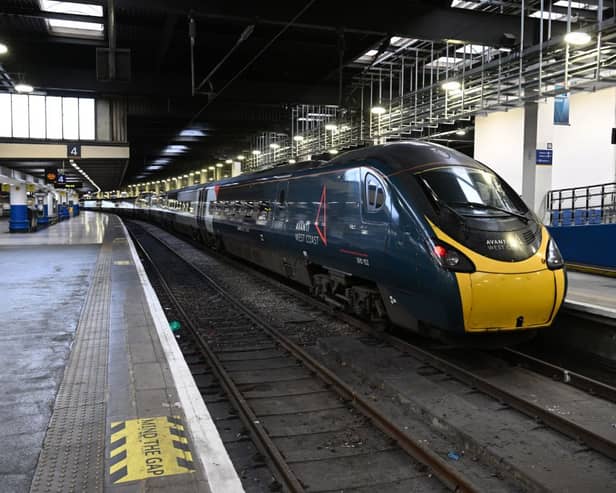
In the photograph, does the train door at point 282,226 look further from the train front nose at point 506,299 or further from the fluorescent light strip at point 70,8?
the fluorescent light strip at point 70,8

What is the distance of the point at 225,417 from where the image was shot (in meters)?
5.64

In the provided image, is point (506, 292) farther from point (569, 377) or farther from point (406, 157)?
point (406, 157)

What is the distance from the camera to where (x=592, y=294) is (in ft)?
31.6

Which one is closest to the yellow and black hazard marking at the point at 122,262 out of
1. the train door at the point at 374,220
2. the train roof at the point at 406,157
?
the train roof at the point at 406,157

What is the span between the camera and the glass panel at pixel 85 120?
2609 centimetres

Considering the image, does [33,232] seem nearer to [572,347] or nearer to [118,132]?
[118,132]

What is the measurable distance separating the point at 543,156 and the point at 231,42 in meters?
9.83

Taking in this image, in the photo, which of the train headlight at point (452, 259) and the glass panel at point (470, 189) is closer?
the train headlight at point (452, 259)

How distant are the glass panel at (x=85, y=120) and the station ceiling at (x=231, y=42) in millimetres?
3755

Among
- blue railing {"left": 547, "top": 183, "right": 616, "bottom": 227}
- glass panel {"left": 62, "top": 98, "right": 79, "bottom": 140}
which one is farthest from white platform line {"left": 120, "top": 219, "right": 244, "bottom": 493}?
glass panel {"left": 62, "top": 98, "right": 79, "bottom": 140}

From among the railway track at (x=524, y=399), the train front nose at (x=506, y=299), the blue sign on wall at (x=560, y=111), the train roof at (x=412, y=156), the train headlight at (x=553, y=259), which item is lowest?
the railway track at (x=524, y=399)

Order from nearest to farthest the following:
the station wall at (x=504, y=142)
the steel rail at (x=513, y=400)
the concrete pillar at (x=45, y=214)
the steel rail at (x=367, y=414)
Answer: the steel rail at (x=367, y=414) < the steel rail at (x=513, y=400) < the station wall at (x=504, y=142) < the concrete pillar at (x=45, y=214)

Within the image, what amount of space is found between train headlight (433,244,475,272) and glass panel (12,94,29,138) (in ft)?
84.3

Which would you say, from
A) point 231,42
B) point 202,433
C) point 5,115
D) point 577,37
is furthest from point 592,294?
point 5,115
